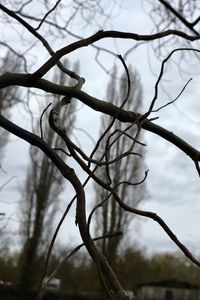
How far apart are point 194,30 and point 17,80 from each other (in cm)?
95

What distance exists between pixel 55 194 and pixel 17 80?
1608 centimetres

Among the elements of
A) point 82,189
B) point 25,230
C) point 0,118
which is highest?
point 25,230

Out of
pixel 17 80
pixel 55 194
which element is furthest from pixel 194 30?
pixel 55 194

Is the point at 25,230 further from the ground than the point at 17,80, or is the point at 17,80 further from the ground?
the point at 25,230

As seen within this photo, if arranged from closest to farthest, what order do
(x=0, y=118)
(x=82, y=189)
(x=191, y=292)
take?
1. (x=82, y=189)
2. (x=0, y=118)
3. (x=191, y=292)

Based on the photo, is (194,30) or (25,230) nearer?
(194,30)

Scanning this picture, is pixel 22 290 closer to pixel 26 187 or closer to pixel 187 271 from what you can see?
pixel 26 187

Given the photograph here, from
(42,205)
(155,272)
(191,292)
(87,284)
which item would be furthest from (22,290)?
(155,272)

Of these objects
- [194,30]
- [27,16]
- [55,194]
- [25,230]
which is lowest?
[194,30]

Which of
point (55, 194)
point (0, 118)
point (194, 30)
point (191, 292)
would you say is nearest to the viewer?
point (0, 118)

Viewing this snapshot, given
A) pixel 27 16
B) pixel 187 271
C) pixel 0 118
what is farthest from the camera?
pixel 187 271

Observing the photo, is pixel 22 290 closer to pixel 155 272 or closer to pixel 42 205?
pixel 42 205

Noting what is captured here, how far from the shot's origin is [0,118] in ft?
2.93

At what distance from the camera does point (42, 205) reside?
17156 millimetres
